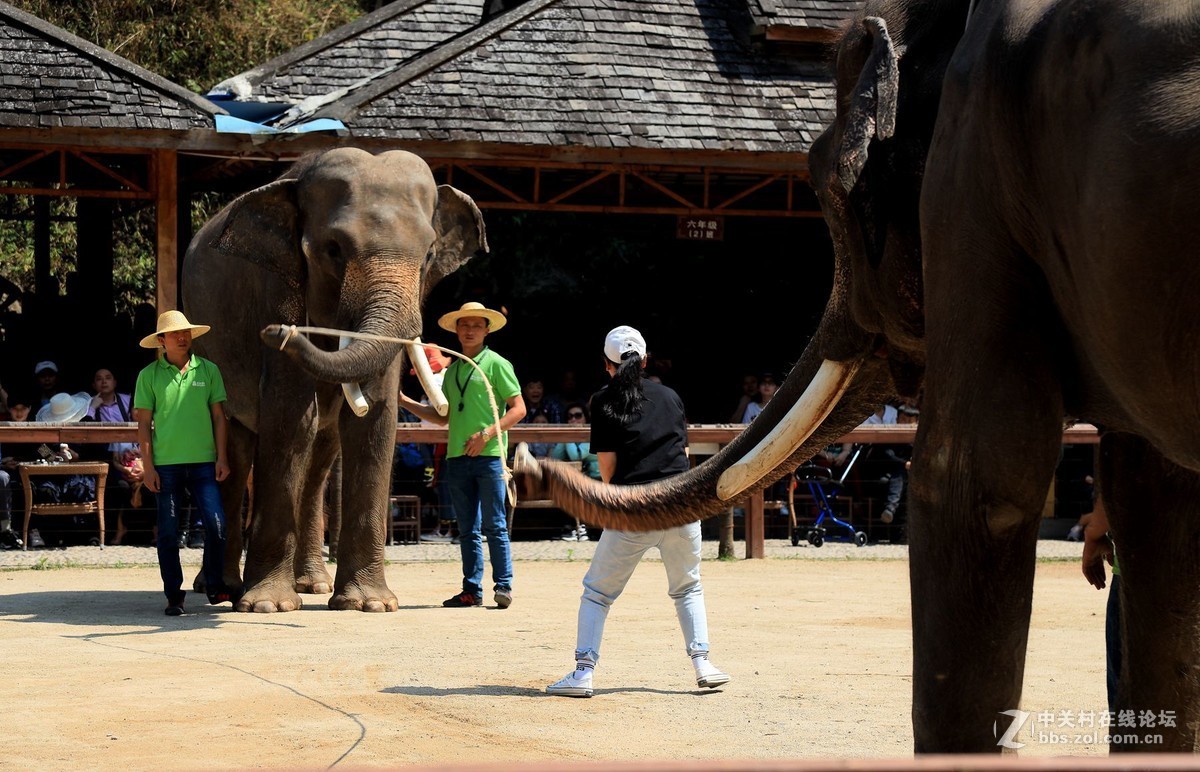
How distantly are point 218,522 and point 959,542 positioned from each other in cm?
761

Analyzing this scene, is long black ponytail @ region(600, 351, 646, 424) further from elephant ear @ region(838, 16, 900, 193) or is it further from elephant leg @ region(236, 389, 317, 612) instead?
elephant ear @ region(838, 16, 900, 193)

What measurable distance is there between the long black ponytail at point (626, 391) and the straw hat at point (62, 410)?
28.6 ft

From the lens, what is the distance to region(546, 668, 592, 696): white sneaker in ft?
23.4

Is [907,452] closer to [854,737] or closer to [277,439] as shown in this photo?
[277,439]

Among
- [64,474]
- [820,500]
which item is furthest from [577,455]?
[64,474]

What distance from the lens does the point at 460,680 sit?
25.0 ft

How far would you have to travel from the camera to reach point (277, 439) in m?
10.3

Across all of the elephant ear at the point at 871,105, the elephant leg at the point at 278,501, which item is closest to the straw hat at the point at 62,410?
the elephant leg at the point at 278,501

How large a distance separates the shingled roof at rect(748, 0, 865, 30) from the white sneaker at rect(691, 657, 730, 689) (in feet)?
36.1

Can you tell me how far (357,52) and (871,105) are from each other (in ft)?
53.6

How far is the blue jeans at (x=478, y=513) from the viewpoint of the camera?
1041cm

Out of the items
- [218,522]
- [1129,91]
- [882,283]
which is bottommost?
[218,522]

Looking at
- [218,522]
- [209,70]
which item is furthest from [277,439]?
[209,70]

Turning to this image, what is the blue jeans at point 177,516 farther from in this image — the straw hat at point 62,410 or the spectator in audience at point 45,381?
the spectator in audience at point 45,381
